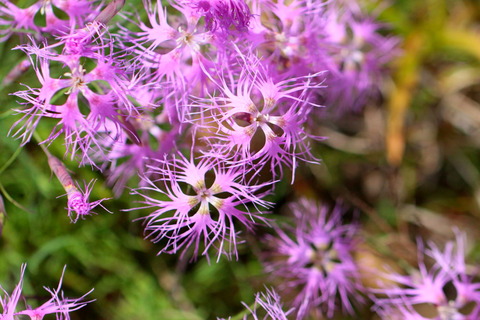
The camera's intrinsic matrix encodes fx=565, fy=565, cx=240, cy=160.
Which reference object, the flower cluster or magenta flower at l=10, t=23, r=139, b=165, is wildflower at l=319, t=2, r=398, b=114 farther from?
magenta flower at l=10, t=23, r=139, b=165

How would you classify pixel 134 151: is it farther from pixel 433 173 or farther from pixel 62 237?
pixel 433 173

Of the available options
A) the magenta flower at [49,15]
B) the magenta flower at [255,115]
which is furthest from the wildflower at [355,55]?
the magenta flower at [49,15]

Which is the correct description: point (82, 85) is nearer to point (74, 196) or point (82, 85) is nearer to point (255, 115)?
point (74, 196)

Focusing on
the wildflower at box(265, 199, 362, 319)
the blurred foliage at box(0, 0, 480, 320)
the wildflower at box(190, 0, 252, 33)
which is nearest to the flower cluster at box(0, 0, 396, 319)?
the wildflower at box(190, 0, 252, 33)

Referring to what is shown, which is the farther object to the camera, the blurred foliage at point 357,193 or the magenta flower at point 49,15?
the blurred foliage at point 357,193

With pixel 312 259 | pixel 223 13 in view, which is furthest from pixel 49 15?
pixel 312 259

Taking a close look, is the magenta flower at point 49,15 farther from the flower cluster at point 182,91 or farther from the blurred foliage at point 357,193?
the blurred foliage at point 357,193

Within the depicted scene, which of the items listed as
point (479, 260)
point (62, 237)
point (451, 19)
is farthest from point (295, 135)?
point (451, 19)
